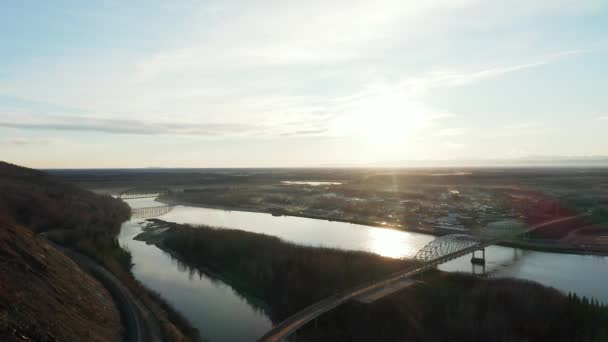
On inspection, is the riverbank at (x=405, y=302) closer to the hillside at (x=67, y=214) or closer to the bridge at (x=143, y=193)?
the hillside at (x=67, y=214)

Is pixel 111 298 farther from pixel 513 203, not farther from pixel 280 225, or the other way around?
pixel 513 203

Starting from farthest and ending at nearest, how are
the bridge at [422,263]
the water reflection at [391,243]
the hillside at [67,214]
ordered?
the water reflection at [391,243], the hillside at [67,214], the bridge at [422,263]

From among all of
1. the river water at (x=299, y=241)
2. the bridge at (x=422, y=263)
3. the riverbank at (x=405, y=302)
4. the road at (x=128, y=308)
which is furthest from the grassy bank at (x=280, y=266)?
the road at (x=128, y=308)

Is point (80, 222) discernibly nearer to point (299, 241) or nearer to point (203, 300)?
point (299, 241)

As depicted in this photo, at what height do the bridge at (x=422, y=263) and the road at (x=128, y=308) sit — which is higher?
the road at (x=128, y=308)

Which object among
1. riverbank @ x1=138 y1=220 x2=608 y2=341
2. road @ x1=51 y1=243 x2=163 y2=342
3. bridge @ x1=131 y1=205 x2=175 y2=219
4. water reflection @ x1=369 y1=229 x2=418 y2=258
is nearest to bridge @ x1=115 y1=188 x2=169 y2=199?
bridge @ x1=131 y1=205 x2=175 y2=219

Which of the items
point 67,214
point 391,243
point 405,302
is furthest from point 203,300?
point 67,214

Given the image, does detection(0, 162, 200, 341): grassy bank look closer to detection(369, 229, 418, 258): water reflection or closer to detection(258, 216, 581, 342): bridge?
detection(258, 216, 581, 342): bridge

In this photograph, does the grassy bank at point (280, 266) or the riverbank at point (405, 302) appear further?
the grassy bank at point (280, 266)

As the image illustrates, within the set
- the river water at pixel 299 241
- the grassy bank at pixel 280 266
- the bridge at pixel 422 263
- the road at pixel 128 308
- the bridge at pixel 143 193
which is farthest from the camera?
the bridge at pixel 143 193
